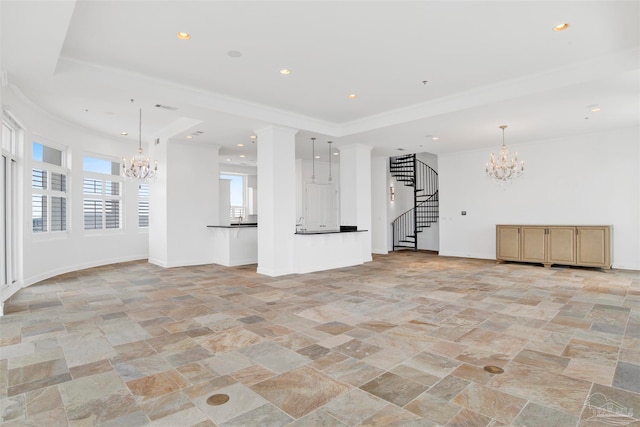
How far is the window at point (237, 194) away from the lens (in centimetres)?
1381

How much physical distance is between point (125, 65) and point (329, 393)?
483 centimetres

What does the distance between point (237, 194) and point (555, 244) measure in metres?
10.5

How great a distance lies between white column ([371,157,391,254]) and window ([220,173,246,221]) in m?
5.31

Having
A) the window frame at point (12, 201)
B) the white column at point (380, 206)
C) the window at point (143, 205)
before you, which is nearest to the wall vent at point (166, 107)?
the window frame at point (12, 201)

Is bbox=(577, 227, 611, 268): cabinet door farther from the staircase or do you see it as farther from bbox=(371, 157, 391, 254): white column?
bbox=(371, 157, 391, 254): white column

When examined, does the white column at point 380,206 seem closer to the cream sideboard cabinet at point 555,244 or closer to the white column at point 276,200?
the cream sideboard cabinet at point 555,244

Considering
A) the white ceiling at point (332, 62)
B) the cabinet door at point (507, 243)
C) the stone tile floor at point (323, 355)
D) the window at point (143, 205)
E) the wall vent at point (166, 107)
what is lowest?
the stone tile floor at point (323, 355)

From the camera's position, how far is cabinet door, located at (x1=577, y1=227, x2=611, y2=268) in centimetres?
746

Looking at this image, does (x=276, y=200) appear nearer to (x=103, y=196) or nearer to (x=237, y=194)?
(x=103, y=196)

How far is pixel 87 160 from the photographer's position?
8.56 meters

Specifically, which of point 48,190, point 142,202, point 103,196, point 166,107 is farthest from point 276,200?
point 142,202

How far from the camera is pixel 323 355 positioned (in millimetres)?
3168

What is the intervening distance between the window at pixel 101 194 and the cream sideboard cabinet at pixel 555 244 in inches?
388

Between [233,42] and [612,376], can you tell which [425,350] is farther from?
[233,42]
